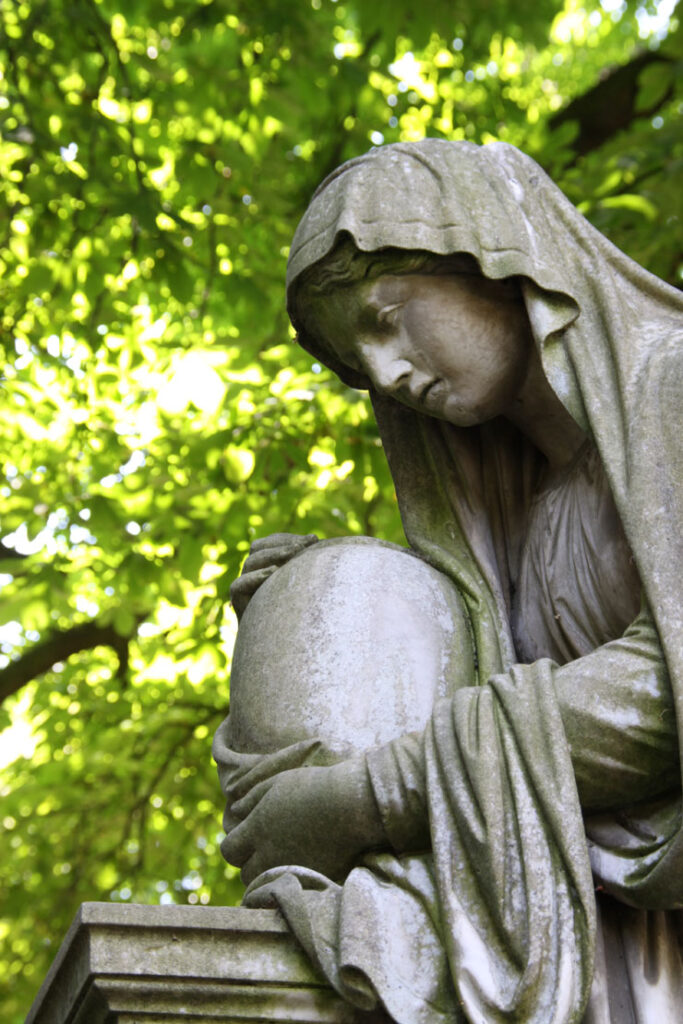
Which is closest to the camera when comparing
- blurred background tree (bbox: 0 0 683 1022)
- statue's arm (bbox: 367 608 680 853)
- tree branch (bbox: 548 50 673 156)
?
statue's arm (bbox: 367 608 680 853)

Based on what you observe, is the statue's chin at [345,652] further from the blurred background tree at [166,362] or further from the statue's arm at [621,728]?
the blurred background tree at [166,362]

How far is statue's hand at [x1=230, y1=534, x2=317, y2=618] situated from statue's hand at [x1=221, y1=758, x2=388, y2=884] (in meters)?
0.58

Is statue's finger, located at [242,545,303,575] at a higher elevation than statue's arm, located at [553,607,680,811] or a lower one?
higher

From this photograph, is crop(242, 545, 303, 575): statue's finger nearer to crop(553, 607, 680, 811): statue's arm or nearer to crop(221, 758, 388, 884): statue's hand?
crop(221, 758, 388, 884): statue's hand

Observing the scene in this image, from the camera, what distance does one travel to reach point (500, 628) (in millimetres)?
3059

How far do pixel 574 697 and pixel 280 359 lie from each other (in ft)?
14.3

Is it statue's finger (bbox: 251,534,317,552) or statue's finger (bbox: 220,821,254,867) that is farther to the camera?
statue's finger (bbox: 251,534,317,552)

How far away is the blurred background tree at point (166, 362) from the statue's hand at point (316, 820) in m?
3.16

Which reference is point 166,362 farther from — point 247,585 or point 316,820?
point 316,820

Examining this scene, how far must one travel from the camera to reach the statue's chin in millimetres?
2697

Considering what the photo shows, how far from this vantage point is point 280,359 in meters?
6.67

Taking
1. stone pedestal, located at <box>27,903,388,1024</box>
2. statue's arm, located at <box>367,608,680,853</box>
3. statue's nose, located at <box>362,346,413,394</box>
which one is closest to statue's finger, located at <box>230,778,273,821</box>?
statue's arm, located at <box>367,608,680,853</box>

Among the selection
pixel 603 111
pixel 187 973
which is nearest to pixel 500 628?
pixel 187 973

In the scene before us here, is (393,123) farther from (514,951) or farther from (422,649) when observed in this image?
(514,951)
